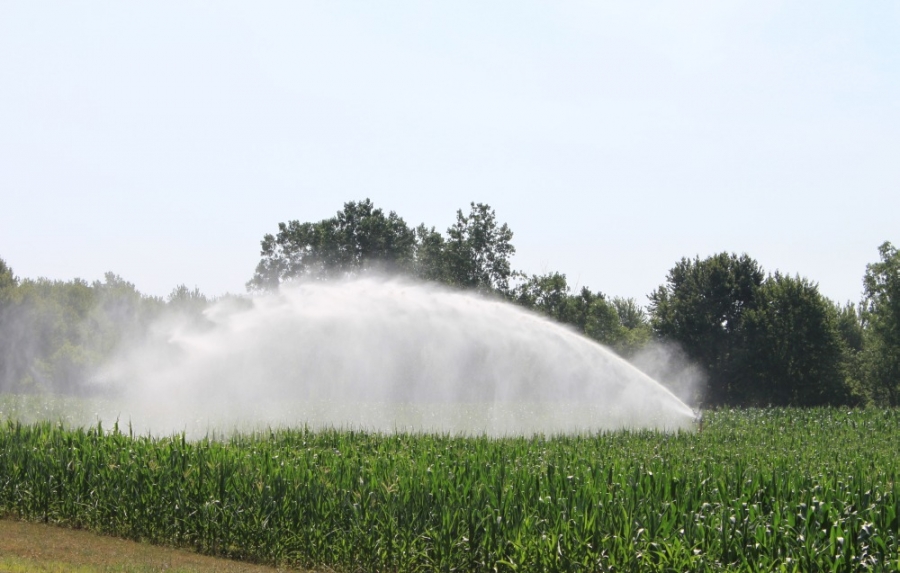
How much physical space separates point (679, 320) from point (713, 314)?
9.76 ft

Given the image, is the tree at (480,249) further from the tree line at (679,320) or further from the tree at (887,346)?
the tree at (887,346)

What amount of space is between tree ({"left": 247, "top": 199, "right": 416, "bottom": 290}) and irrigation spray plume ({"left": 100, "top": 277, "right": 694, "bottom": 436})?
29317mm

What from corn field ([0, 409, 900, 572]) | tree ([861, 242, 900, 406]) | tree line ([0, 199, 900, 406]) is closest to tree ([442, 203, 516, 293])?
tree line ([0, 199, 900, 406])

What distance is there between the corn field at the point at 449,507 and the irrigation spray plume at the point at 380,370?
5524 millimetres

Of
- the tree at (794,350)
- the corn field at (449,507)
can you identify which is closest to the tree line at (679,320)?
the tree at (794,350)

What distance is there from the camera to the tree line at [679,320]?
217 ft

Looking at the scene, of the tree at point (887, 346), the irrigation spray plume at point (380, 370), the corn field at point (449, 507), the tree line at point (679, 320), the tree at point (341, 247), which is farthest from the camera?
the tree at point (341, 247)

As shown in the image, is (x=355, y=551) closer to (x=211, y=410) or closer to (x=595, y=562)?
(x=595, y=562)

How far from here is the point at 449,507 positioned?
1387 cm

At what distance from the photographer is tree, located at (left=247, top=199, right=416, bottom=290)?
9619cm

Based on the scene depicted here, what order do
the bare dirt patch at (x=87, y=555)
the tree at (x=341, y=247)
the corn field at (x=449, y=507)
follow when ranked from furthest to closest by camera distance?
the tree at (x=341, y=247)
the bare dirt patch at (x=87, y=555)
the corn field at (x=449, y=507)

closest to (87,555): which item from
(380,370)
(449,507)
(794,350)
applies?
(449,507)

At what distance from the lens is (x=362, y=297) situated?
112 feet

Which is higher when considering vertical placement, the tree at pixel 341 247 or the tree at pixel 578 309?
the tree at pixel 341 247
